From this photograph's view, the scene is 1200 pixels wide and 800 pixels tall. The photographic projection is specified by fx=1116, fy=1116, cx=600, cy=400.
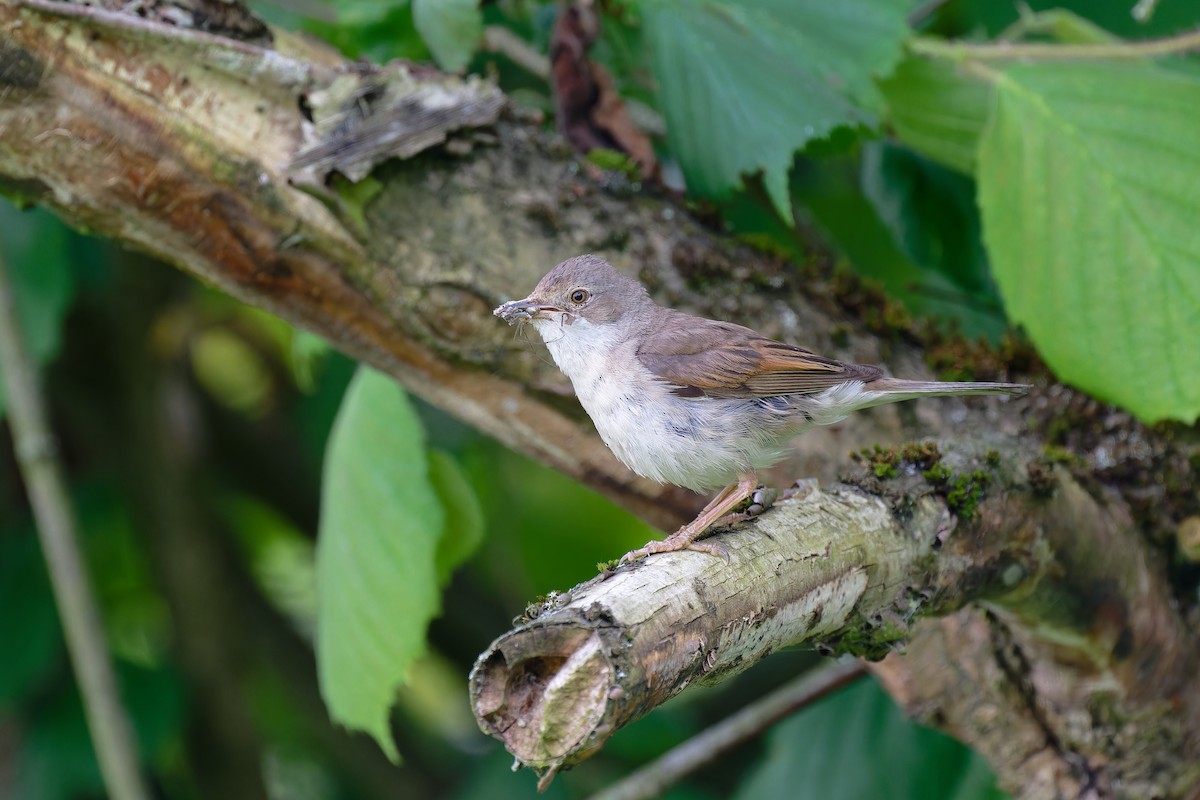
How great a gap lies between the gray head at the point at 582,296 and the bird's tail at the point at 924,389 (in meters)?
0.74

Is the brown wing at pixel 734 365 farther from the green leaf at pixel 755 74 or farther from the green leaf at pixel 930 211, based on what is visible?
the green leaf at pixel 930 211

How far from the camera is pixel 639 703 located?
5.61 feet

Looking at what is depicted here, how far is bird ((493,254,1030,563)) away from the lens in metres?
2.85

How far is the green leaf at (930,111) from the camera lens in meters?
3.46

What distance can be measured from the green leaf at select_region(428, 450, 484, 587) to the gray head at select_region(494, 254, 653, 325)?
70cm

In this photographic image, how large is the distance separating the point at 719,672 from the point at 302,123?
1.82m

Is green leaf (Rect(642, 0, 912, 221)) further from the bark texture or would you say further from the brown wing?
the brown wing

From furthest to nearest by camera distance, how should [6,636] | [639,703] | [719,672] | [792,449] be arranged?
1. [6,636]
2. [792,449]
3. [719,672]
4. [639,703]

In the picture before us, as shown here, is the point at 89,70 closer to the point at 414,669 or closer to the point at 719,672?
the point at 719,672

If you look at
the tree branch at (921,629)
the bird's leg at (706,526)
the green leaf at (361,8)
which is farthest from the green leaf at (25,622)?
the tree branch at (921,629)

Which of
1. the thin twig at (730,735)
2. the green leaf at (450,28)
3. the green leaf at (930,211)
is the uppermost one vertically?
the green leaf at (450,28)

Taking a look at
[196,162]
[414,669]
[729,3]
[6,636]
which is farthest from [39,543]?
[729,3]

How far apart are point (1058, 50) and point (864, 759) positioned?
7.73 feet

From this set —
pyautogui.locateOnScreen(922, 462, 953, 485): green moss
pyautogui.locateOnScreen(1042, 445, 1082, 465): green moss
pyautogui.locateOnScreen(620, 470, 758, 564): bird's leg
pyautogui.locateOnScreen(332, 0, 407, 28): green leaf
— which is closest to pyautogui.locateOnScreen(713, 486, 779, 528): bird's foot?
pyautogui.locateOnScreen(620, 470, 758, 564): bird's leg
